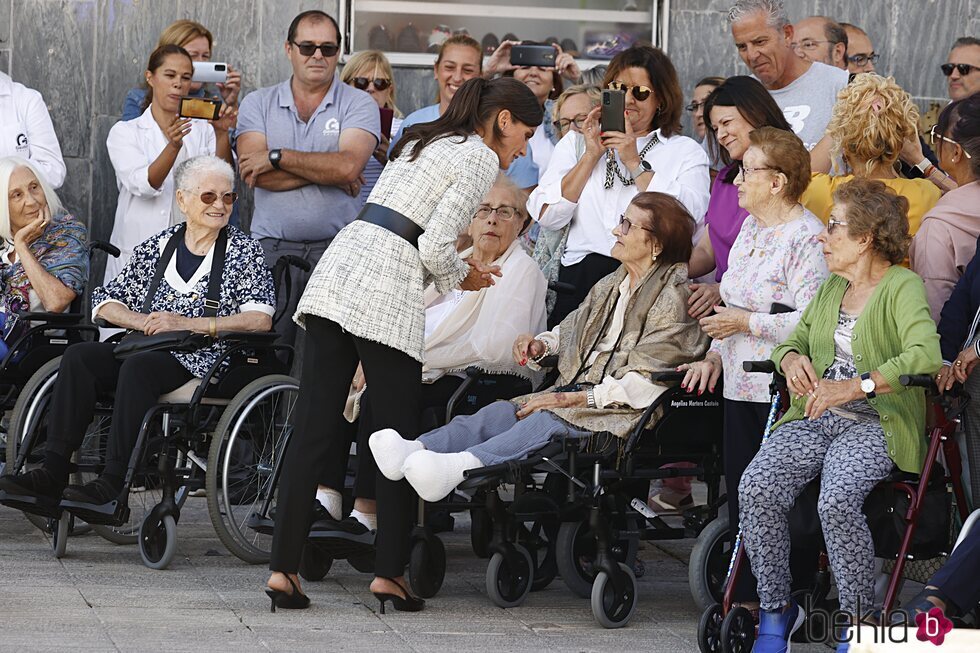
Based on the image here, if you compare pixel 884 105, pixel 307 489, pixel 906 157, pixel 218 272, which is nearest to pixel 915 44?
pixel 906 157

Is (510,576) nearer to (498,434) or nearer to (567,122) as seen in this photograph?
(498,434)

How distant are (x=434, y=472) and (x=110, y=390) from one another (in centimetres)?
178

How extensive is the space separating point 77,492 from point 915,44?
515 cm

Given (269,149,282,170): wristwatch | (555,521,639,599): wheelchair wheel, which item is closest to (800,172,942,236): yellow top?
(555,521,639,599): wheelchair wheel

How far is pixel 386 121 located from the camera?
7.63m

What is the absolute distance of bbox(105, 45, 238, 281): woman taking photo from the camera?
7441mm

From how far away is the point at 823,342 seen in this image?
465cm

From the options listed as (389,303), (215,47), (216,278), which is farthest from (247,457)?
(215,47)

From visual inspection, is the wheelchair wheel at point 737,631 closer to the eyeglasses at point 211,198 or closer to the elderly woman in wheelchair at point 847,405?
the elderly woman in wheelchair at point 847,405

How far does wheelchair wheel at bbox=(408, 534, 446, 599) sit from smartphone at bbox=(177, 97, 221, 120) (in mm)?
2727

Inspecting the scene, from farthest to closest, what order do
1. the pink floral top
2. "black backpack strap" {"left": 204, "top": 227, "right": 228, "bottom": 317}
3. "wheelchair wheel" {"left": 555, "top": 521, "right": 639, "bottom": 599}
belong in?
"black backpack strap" {"left": 204, "top": 227, "right": 228, "bottom": 317} → "wheelchair wheel" {"left": 555, "top": 521, "right": 639, "bottom": 599} → the pink floral top

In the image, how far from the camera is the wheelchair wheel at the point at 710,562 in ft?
16.8

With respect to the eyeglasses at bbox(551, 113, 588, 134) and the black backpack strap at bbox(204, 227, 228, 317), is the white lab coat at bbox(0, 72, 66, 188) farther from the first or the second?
the eyeglasses at bbox(551, 113, 588, 134)

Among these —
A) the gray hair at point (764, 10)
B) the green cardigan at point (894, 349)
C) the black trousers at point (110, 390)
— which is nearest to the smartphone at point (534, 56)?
the gray hair at point (764, 10)
